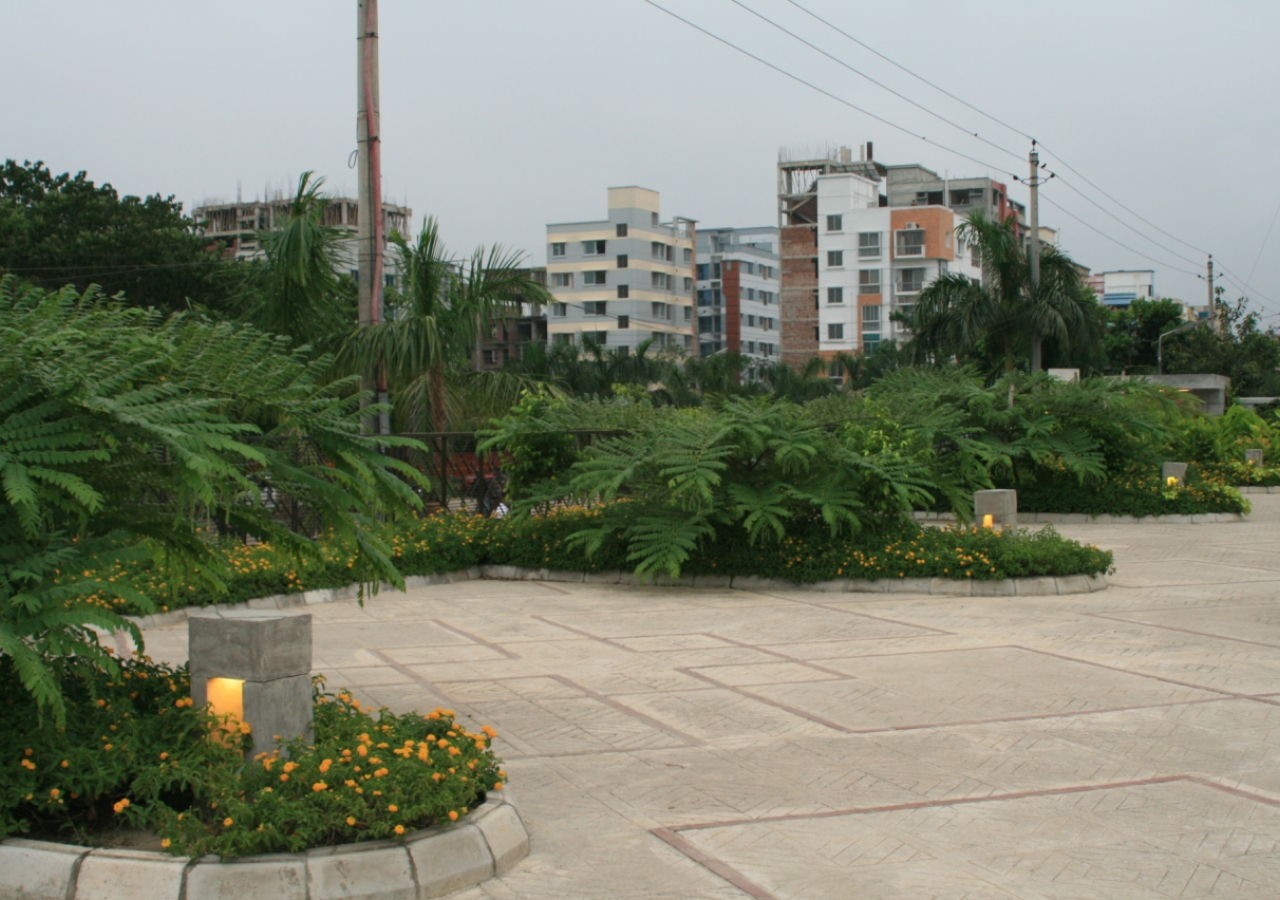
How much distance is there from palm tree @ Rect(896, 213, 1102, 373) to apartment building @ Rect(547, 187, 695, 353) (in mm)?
48732

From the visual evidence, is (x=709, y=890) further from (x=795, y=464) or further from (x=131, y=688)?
(x=795, y=464)

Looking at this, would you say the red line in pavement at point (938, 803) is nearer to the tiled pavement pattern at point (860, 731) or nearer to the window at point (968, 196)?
the tiled pavement pattern at point (860, 731)

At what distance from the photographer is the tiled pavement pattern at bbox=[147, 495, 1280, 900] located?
4980mm

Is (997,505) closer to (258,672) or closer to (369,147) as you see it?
(369,147)

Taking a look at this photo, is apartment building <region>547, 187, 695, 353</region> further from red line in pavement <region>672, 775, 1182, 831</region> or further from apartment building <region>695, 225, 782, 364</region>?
red line in pavement <region>672, 775, 1182, 831</region>

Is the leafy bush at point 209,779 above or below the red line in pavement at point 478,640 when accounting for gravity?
above

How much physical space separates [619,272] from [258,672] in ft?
252

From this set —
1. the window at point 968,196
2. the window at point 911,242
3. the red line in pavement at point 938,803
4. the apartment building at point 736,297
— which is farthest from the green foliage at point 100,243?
the window at point 968,196

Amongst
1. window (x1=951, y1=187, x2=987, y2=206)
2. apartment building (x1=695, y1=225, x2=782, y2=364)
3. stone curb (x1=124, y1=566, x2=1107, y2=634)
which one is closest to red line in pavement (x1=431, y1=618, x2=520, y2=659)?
stone curb (x1=124, y1=566, x2=1107, y2=634)

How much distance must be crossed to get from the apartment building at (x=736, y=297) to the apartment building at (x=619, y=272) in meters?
6.78

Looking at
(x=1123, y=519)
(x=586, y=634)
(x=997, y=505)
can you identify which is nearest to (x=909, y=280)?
(x=1123, y=519)

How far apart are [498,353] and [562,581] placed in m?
69.7

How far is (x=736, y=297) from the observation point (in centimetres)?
8944

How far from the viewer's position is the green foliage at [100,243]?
36.2 m
